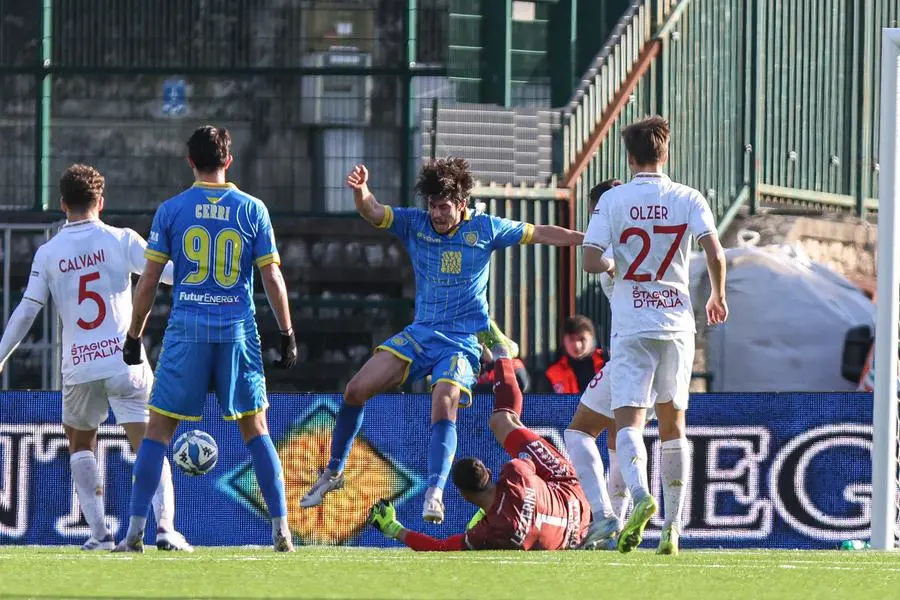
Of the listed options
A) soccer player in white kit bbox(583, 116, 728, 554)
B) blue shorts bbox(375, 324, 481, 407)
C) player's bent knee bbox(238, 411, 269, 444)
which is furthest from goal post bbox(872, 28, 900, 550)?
player's bent knee bbox(238, 411, 269, 444)

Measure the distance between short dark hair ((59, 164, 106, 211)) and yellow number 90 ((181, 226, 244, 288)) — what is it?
3.49ft

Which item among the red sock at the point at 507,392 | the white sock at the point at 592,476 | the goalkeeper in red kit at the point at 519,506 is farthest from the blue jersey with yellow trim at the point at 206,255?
the red sock at the point at 507,392

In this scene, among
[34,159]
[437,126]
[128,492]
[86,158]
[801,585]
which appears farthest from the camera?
[86,158]

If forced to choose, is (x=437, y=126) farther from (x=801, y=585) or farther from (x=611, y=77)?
(x=801, y=585)

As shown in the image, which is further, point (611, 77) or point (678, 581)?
point (611, 77)

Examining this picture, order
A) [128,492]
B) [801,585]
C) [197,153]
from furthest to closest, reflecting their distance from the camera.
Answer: [128,492] < [197,153] < [801,585]

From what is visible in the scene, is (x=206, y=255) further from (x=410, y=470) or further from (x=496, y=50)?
(x=496, y=50)

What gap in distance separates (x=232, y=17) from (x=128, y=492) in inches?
269

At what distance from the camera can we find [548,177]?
1504 centimetres

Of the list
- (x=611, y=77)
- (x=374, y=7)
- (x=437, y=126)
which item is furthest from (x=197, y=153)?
(x=374, y=7)

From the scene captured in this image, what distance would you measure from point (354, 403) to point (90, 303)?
139cm

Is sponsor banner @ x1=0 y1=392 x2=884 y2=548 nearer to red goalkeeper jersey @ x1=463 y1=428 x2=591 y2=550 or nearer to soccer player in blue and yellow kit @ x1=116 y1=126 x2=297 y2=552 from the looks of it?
red goalkeeper jersey @ x1=463 y1=428 x2=591 y2=550

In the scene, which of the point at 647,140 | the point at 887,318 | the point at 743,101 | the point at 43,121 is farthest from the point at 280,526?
the point at 743,101

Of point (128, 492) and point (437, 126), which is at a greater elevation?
point (437, 126)
